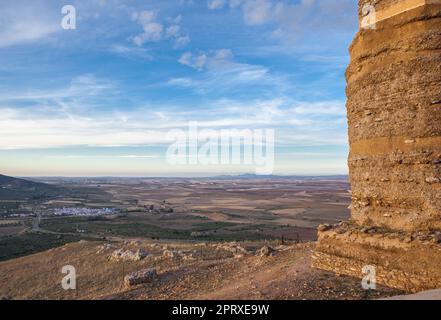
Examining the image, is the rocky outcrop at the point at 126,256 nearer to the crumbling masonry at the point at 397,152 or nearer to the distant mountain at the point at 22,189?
the crumbling masonry at the point at 397,152

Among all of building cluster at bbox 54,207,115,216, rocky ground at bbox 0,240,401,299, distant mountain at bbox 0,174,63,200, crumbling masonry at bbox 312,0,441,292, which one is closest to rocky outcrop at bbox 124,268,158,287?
rocky ground at bbox 0,240,401,299

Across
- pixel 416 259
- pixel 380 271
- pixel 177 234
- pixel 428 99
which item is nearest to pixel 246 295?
pixel 380 271

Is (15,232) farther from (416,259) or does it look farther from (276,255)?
(416,259)

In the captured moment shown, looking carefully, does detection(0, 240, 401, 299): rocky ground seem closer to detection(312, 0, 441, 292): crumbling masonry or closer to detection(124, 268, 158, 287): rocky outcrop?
detection(124, 268, 158, 287): rocky outcrop

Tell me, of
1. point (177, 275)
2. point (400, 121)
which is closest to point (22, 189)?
point (177, 275)

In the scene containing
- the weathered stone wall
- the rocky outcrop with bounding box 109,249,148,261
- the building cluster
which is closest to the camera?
the weathered stone wall

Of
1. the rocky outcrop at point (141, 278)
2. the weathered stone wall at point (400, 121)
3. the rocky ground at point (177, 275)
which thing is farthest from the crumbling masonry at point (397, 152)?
the rocky outcrop at point (141, 278)

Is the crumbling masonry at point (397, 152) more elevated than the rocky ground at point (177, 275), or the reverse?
the crumbling masonry at point (397, 152)
